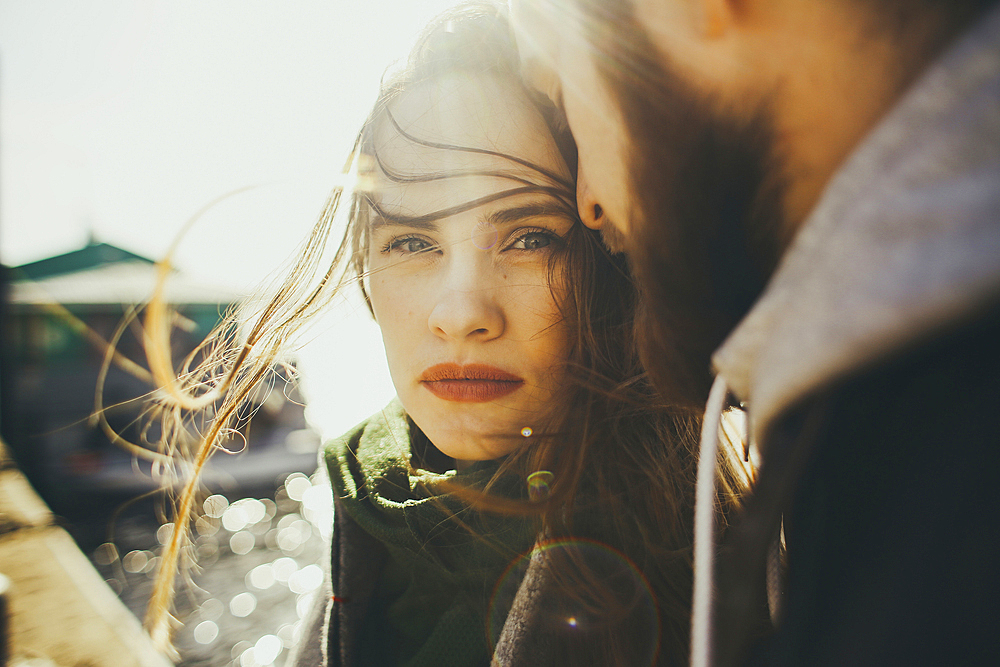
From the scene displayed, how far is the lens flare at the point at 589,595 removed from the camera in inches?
42.7

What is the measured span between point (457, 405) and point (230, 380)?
86cm

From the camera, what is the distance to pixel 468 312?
1160 millimetres

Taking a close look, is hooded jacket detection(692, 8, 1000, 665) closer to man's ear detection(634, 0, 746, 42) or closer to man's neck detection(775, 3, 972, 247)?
man's neck detection(775, 3, 972, 247)

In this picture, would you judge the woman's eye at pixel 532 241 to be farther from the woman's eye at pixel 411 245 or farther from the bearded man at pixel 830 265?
the bearded man at pixel 830 265

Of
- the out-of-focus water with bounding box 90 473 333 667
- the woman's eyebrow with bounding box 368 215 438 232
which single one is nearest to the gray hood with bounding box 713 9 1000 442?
the woman's eyebrow with bounding box 368 215 438 232

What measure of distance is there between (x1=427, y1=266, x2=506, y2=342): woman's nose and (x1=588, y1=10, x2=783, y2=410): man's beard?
0.40 metres

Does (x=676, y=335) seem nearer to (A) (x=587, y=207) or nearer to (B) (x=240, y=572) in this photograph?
(A) (x=587, y=207)

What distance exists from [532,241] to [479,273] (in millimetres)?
169

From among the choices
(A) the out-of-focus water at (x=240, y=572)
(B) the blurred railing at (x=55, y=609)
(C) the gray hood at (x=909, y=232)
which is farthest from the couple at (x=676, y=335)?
(A) the out-of-focus water at (x=240, y=572)

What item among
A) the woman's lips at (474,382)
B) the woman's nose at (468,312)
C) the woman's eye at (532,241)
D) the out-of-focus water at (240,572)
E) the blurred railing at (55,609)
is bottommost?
the out-of-focus water at (240,572)

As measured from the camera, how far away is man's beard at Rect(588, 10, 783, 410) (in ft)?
2.52

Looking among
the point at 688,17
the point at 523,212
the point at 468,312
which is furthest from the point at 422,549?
the point at 688,17

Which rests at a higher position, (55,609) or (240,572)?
(55,609)

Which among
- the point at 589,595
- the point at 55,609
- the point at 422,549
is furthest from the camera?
the point at 55,609
